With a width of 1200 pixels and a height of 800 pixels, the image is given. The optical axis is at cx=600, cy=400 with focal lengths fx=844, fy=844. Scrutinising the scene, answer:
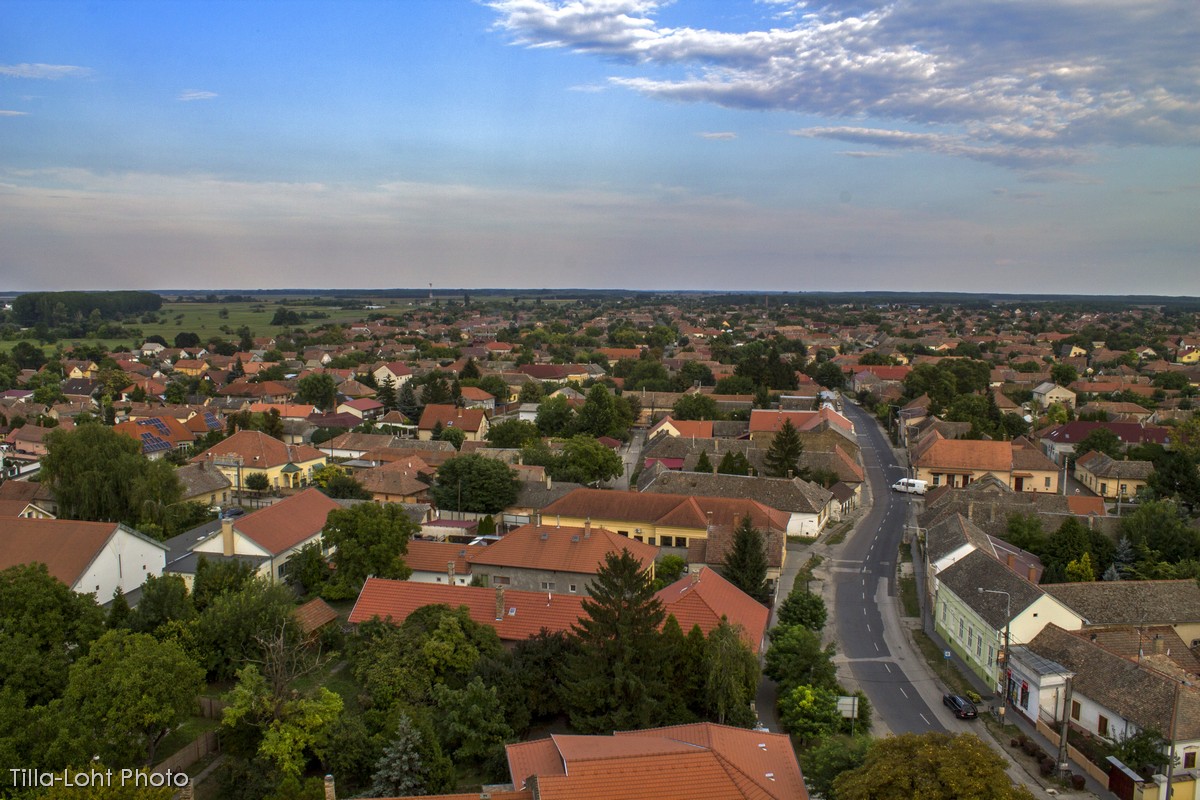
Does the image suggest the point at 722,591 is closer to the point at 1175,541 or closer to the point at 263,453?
the point at 1175,541

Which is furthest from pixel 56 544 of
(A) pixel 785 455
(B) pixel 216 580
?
(A) pixel 785 455

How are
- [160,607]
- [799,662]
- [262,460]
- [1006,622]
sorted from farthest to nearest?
[262,460], [1006,622], [160,607], [799,662]

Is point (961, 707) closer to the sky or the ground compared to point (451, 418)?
closer to the ground

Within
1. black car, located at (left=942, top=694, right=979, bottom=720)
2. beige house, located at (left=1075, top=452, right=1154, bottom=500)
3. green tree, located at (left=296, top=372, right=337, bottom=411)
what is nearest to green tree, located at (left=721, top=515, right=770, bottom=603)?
black car, located at (left=942, top=694, right=979, bottom=720)

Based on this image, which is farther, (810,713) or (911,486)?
(911,486)

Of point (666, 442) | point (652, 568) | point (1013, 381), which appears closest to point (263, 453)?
point (666, 442)

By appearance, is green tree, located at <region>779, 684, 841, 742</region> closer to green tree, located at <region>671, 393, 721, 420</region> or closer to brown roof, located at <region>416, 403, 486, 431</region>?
brown roof, located at <region>416, 403, 486, 431</region>

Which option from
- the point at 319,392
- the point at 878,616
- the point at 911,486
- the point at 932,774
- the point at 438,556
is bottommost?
the point at 878,616

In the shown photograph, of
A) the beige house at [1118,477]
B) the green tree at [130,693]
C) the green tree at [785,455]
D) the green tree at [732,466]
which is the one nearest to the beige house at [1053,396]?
the beige house at [1118,477]

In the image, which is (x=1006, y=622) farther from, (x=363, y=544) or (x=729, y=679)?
(x=363, y=544)
